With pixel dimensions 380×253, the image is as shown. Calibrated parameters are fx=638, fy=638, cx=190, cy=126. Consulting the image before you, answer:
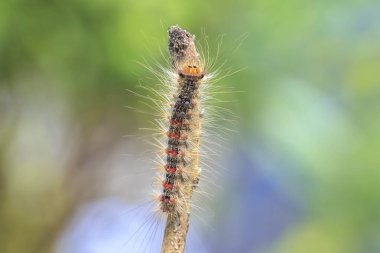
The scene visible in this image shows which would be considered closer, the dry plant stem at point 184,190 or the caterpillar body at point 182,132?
the dry plant stem at point 184,190

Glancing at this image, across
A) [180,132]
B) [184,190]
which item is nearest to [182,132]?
[180,132]

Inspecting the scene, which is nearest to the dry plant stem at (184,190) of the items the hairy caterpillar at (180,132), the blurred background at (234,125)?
the hairy caterpillar at (180,132)

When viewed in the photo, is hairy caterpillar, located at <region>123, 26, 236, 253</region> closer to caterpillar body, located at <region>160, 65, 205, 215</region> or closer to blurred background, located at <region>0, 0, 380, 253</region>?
caterpillar body, located at <region>160, 65, 205, 215</region>

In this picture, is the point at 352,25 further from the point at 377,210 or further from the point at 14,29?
the point at 14,29

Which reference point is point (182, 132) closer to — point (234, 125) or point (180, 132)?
point (180, 132)

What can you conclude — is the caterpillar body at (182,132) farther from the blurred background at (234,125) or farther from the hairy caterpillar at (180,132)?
the blurred background at (234,125)

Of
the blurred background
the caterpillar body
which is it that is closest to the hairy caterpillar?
the caterpillar body

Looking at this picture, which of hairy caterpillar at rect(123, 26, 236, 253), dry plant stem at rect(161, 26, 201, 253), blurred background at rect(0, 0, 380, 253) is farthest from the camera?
blurred background at rect(0, 0, 380, 253)
